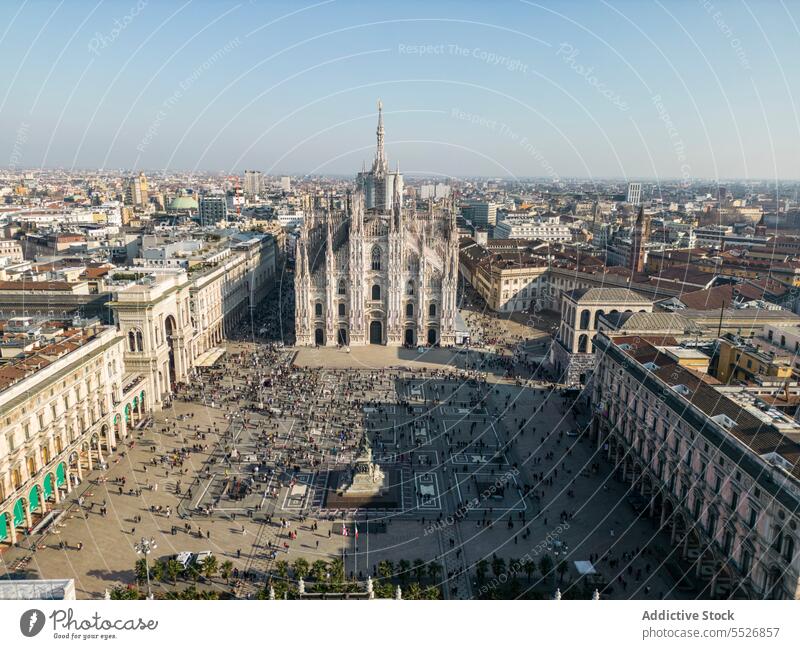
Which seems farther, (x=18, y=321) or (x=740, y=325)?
(x=740, y=325)

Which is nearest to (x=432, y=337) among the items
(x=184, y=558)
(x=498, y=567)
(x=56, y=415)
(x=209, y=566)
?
(x=56, y=415)

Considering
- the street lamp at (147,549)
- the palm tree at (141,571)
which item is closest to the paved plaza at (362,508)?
the street lamp at (147,549)

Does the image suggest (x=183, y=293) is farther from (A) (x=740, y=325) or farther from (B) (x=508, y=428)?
(A) (x=740, y=325)

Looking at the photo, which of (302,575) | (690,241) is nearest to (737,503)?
(302,575)

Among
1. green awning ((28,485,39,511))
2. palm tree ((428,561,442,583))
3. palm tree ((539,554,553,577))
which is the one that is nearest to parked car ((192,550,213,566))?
green awning ((28,485,39,511))

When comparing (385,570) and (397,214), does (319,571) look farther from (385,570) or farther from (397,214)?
(397,214)
